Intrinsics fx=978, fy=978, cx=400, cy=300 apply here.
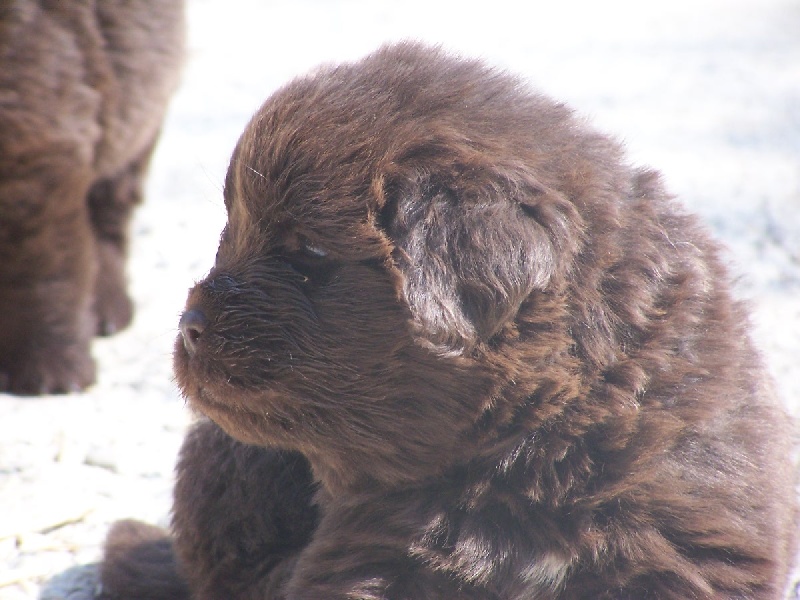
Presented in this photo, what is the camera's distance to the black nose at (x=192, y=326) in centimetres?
221

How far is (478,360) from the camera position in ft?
6.67

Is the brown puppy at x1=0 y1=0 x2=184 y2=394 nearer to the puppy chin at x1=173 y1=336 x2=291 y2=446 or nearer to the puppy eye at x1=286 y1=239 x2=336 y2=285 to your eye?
the puppy chin at x1=173 y1=336 x2=291 y2=446

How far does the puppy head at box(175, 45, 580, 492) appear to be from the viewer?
6.48 feet

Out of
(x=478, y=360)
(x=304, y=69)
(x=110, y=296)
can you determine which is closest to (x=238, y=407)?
(x=478, y=360)

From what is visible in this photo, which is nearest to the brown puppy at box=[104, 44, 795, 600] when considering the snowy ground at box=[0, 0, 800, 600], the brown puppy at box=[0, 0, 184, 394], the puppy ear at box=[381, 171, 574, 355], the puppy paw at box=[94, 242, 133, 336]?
the puppy ear at box=[381, 171, 574, 355]

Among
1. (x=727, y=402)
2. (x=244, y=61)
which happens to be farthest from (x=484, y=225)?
(x=244, y=61)

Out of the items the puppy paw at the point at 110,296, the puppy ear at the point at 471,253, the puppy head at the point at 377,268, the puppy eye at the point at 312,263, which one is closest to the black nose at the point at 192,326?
the puppy head at the point at 377,268

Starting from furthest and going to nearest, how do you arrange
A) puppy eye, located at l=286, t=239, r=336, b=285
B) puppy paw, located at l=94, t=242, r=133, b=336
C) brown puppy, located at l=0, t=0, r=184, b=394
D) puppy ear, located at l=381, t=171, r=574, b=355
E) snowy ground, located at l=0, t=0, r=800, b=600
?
puppy paw, located at l=94, t=242, r=133, b=336 → brown puppy, located at l=0, t=0, r=184, b=394 → snowy ground, located at l=0, t=0, r=800, b=600 → puppy eye, located at l=286, t=239, r=336, b=285 → puppy ear, located at l=381, t=171, r=574, b=355

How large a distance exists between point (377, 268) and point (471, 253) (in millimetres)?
235

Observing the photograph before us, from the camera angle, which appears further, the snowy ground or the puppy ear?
the snowy ground

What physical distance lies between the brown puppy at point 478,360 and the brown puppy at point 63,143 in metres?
2.07

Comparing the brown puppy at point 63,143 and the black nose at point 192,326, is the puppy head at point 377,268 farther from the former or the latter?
the brown puppy at point 63,143

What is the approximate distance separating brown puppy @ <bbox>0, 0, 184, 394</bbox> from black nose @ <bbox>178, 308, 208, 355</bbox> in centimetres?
209

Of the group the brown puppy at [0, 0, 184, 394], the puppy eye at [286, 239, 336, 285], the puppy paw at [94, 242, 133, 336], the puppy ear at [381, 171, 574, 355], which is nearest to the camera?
the puppy ear at [381, 171, 574, 355]
